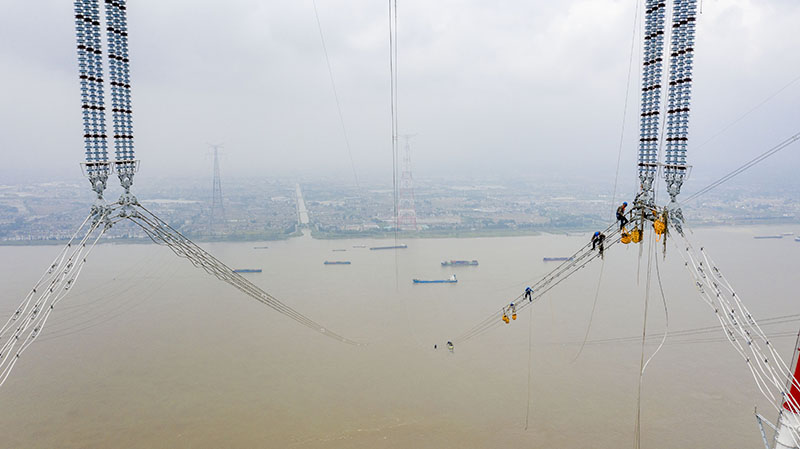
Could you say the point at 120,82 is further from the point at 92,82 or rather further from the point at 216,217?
the point at 216,217

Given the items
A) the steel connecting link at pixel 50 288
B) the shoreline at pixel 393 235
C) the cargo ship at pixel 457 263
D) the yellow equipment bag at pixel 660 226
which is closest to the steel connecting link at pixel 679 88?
the yellow equipment bag at pixel 660 226

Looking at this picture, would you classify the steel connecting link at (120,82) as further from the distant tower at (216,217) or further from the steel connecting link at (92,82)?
the distant tower at (216,217)

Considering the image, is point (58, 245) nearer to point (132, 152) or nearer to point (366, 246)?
point (366, 246)

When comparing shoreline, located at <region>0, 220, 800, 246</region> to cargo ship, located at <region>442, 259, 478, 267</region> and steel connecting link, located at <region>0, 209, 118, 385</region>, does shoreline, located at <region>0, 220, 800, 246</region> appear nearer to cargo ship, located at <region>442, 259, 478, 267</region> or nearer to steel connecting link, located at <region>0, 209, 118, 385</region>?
cargo ship, located at <region>442, 259, 478, 267</region>

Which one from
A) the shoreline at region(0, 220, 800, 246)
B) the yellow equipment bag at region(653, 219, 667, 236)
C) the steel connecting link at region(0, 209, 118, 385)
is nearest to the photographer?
the steel connecting link at region(0, 209, 118, 385)

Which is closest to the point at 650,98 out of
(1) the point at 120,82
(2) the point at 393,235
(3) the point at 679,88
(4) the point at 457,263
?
(3) the point at 679,88

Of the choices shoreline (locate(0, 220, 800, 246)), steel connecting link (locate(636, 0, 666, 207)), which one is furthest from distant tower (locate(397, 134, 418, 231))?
steel connecting link (locate(636, 0, 666, 207))

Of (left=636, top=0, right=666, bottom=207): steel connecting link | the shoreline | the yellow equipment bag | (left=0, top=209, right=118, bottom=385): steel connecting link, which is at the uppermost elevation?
(left=636, top=0, right=666, bottom=207): steel connecting link
